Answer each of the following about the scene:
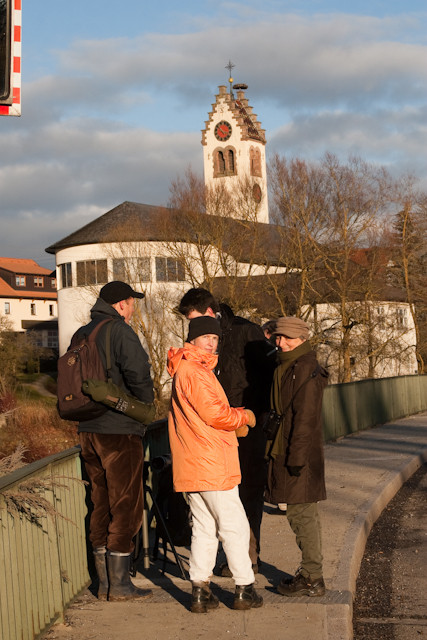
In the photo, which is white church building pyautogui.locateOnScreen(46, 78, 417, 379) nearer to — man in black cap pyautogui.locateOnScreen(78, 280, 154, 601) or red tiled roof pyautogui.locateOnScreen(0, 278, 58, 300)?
red tiled roof pyautogui.locateOnScreen(0, 278, 58, 300)

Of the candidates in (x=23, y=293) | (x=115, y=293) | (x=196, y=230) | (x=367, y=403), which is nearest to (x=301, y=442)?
(x=115, y=293)

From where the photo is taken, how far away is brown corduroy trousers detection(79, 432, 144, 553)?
624 centimetres

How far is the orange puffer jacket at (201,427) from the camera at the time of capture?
5758 mm

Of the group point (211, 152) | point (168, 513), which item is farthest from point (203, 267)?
point (211, 152)

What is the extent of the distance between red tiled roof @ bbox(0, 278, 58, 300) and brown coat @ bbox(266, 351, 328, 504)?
342 ft

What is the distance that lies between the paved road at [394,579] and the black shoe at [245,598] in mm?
677

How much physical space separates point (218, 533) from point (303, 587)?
80 cm

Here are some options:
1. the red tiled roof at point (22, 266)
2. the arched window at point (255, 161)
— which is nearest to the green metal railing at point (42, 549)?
the arched window at point (255, 161)

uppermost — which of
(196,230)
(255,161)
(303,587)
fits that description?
(255,161)

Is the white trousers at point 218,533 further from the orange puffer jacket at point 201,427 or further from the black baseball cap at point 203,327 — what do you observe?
the black baseball cap at point 203,327

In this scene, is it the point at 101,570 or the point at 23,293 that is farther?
the point at 23,293

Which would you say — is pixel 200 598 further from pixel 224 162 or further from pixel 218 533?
pixel 224 162

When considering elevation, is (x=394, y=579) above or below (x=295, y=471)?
below

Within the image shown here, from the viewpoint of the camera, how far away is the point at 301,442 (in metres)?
6.21
